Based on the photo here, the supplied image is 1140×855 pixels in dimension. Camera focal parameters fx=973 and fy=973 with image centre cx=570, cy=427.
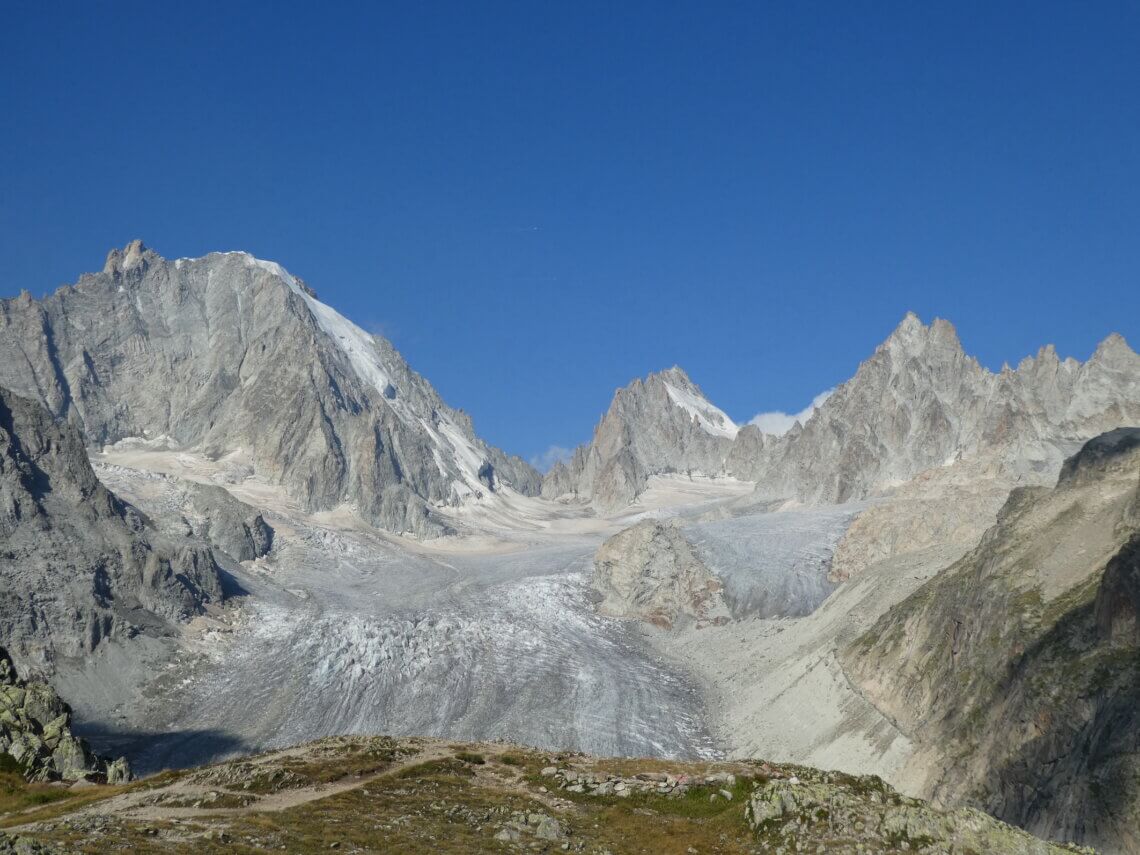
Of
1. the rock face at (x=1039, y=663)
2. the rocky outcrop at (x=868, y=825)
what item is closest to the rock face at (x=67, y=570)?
the rock face at (x=1039, y=663)

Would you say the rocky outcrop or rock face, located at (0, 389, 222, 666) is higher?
rock face, located at (0, 389, 222, 666)

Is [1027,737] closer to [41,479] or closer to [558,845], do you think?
[558,845]

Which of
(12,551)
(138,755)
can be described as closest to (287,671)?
(138,755)

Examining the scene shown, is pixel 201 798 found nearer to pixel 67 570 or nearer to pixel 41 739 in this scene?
pixel 41 739

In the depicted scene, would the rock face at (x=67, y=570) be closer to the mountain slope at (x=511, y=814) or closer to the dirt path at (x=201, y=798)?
the dirt path at (x=201, y=798)

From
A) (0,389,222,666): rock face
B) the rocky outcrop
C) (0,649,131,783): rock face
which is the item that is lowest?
the rocky outcrop

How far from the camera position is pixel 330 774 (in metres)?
51.2

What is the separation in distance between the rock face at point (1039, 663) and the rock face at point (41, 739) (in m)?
64.7

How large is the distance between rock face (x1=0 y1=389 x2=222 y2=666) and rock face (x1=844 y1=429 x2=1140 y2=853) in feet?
407

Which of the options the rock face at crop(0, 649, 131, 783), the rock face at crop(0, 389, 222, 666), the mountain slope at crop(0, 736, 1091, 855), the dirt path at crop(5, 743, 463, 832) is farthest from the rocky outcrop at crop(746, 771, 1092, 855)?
the rock face at crop(0, 389, 222, 666)

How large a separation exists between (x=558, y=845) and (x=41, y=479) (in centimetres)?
18654

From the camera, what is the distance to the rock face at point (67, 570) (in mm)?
160250

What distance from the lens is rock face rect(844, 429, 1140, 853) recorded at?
66.3 metres

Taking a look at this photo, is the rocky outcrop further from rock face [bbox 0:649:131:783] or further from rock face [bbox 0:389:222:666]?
rock face [bbox 0:389:222:666]
